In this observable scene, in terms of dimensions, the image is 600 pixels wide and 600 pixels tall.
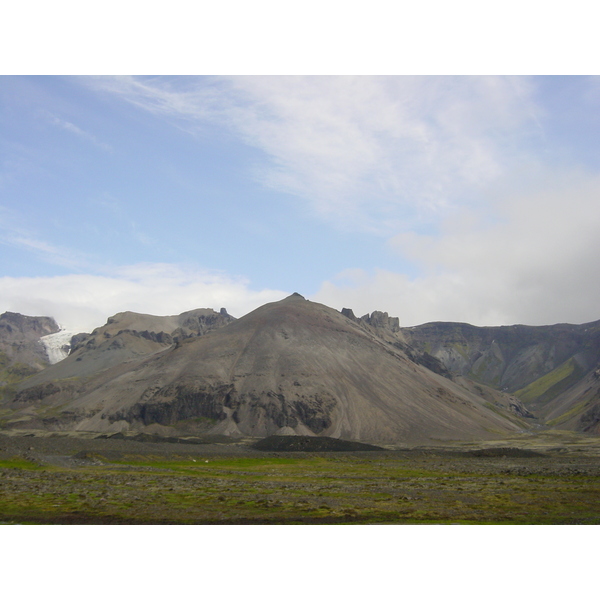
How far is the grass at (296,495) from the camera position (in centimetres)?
3956

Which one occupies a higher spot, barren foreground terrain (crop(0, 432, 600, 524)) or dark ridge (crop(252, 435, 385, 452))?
barren foreground terrain (crop(0, 432, 600, 524))

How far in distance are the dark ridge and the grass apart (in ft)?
136

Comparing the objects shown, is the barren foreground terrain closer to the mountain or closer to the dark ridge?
the dark ridge

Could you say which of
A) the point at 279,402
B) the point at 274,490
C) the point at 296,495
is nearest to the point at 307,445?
the point at 279,402

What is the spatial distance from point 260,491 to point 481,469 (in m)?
45.0

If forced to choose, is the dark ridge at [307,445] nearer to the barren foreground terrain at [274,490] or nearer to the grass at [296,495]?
the barren foreground terrain at [274,490]

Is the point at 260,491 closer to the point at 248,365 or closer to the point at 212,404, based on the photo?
the point at 212,404

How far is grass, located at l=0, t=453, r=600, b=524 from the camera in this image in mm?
39562

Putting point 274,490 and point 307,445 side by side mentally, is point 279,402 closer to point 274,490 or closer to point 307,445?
point 307,445

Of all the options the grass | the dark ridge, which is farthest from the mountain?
the grass

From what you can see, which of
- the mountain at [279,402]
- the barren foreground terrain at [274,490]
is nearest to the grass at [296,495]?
the barren foreground terrain at [274,490]

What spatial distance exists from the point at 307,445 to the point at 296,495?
78.6 m

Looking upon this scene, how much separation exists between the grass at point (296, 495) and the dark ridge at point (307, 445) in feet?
136

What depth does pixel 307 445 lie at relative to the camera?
128m
